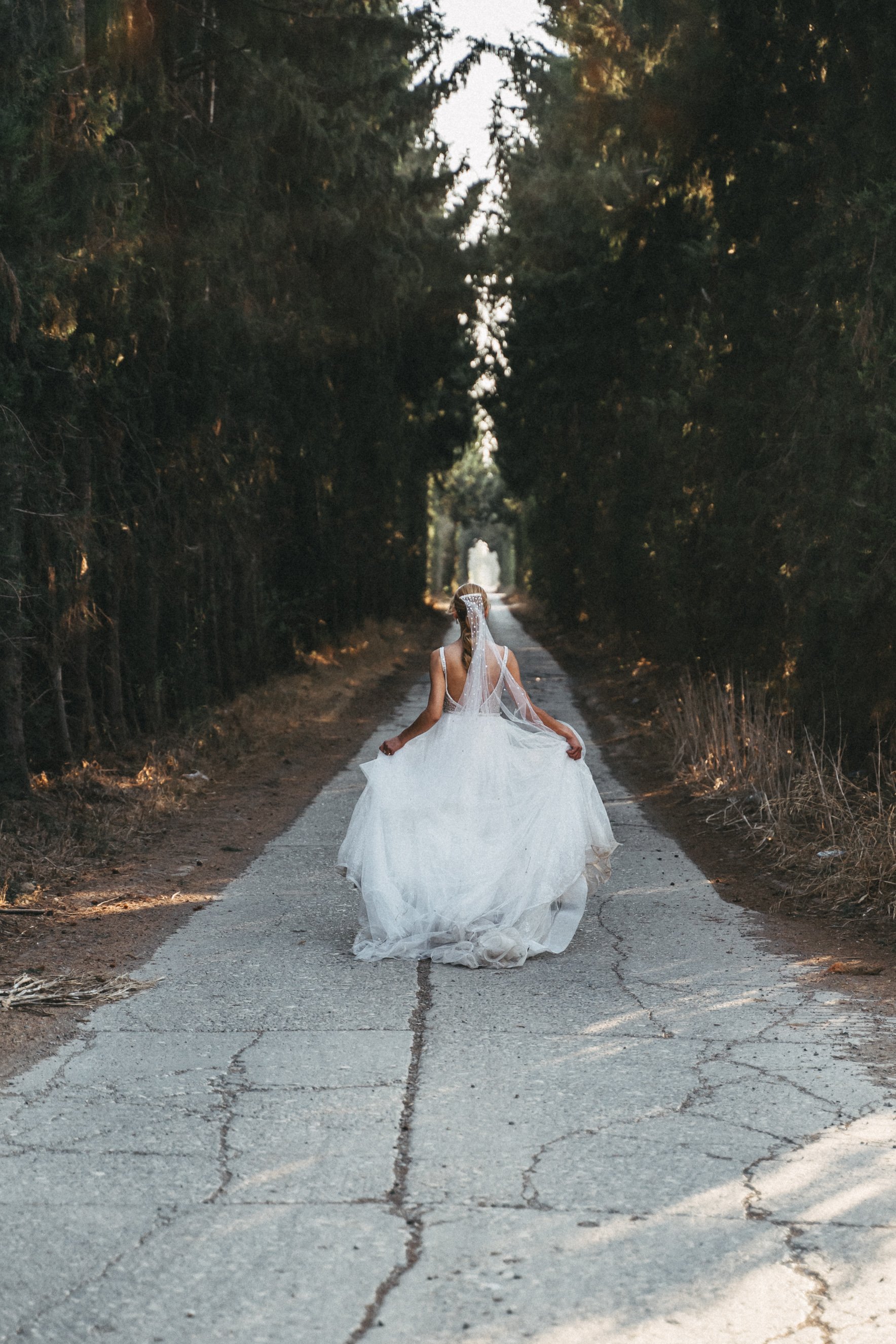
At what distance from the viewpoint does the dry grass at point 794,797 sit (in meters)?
8.09

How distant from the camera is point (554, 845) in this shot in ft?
23.3

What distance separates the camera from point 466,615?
24.4 feet

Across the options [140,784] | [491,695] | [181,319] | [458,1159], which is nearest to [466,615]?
[491,695]

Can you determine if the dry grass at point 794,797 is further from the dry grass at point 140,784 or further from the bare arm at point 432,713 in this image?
the dry grass at point 140,784

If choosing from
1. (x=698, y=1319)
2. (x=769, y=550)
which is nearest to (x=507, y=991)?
(x=698, y=1319)

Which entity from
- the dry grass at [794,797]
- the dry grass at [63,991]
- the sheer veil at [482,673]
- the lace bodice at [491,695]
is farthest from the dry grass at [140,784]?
the dry grass at [794,797]

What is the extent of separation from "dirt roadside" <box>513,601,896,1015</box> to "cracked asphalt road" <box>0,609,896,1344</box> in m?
0.37

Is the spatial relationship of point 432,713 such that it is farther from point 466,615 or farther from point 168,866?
point 168,866

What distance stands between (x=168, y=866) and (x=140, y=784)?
8.99 ft

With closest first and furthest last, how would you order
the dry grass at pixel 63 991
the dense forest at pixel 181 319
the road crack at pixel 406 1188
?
the road crack at pixel 406 1188, the dry grass at pixel 63 991, the dense forest at pixel 181 319

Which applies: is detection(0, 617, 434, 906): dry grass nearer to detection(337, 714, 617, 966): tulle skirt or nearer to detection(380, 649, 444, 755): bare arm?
detection(337, 714, 617, 966): tulle skirt

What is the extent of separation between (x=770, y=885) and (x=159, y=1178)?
557 centimetres

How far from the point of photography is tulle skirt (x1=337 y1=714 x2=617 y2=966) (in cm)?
678

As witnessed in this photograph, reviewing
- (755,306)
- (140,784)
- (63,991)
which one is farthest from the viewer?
(755,306)
